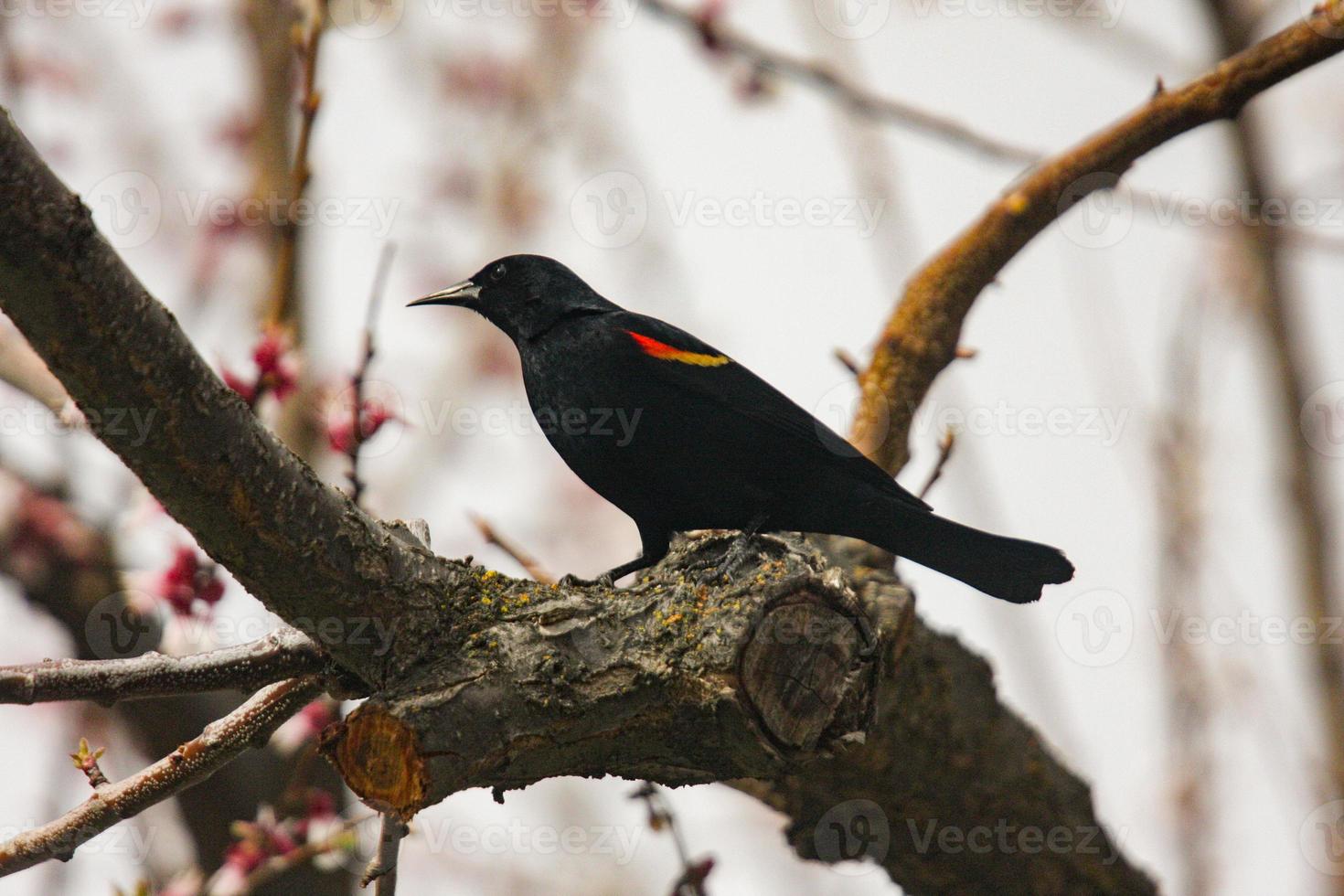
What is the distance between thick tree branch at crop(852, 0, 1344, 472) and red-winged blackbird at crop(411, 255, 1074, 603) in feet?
1.52

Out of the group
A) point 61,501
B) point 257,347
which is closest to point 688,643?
point 257,347

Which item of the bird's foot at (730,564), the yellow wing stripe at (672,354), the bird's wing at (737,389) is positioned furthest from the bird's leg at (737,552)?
the yellow wing stripe at (672,354)

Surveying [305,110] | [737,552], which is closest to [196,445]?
[737,552]

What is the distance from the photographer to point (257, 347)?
319 cm

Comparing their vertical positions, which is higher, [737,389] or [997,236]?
[997,236]

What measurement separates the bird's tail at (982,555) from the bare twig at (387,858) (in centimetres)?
153

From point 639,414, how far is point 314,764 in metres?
2.04

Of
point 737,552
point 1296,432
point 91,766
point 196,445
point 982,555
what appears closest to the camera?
point 196,445

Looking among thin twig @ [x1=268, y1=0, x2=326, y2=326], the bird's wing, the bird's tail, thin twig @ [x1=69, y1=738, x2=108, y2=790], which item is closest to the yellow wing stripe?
the bird's wing

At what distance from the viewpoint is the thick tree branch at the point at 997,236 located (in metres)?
3.29

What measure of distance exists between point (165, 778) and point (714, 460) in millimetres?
1476

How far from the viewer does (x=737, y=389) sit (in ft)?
10.2

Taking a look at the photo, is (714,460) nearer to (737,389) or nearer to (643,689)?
(737,389)

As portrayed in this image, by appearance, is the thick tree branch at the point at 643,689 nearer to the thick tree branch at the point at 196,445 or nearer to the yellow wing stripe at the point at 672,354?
the thick tree branch at the point at 196,445
